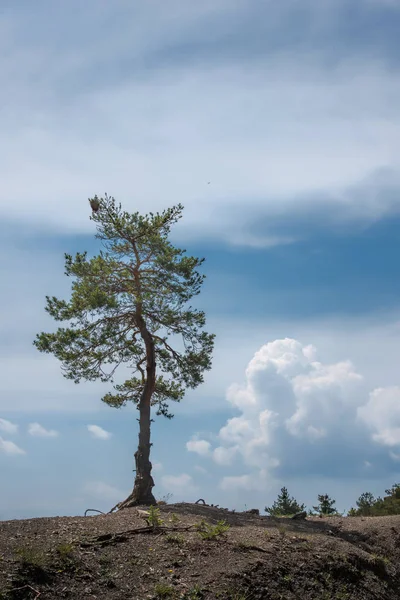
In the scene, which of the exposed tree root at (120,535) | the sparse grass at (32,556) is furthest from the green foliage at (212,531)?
the sparse grass at (32,556)

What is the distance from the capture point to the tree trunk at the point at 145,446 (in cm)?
2028

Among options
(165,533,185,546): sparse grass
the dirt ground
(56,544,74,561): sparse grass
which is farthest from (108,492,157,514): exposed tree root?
(56,544,74,561): sparse grass

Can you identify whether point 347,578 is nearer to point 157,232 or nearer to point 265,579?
point 265,579

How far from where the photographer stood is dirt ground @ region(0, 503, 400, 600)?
35.4ft

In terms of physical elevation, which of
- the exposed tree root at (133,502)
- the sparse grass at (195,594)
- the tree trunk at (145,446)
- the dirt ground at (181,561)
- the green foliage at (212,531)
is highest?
Result: the tree trunk at (145,446)

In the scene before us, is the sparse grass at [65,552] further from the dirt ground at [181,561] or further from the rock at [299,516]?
the rock at [299,516]

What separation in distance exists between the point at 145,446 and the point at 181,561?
29.8 ft

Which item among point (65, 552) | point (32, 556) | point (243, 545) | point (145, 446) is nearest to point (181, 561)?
point (243, 545)

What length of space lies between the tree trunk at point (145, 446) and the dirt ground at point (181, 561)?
9.09 ft

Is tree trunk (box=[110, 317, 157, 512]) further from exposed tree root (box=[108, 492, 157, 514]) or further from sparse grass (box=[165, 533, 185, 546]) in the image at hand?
sparse grass (box=[165, 533, 185, 546])

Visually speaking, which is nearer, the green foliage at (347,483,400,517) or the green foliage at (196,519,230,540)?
the green foliage at (196,519,230,540)

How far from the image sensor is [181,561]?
12180 mm

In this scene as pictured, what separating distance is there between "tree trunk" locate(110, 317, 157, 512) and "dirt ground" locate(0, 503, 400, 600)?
277cm

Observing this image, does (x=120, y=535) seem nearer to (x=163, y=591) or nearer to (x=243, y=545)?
(x=243, y=545)
